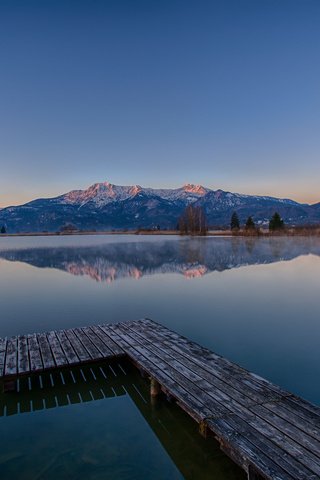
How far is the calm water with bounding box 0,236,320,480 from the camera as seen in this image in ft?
18.8

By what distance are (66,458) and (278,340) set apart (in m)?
7.33

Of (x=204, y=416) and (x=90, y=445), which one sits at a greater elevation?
(x=204, y=416)

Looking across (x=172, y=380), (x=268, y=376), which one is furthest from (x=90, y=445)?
(x=268, y=376)

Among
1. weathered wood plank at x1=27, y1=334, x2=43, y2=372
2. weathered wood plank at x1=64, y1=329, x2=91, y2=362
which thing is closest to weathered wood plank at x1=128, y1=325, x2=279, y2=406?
weathered wood plank at x1=64, y1=329, x2=91, y2=362

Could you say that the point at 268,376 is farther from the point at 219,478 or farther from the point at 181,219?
the point at 181,219

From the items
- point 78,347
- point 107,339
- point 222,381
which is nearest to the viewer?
point 222,381

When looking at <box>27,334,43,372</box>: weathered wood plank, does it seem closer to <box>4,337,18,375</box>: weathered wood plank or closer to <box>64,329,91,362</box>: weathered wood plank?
<box>4,337,18,375</box>: weathered wood plank

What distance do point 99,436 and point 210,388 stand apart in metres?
2.25

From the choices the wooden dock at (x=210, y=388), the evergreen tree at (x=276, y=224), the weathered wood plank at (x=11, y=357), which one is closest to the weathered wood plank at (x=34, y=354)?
the wooden dock at (x=210, y=388)

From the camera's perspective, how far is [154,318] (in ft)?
45.1

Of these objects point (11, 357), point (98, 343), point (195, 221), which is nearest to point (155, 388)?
point (98, 343)

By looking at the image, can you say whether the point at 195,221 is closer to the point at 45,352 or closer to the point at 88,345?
the point at 88,345

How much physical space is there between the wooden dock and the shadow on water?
16.4 inches

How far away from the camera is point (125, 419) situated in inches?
275
